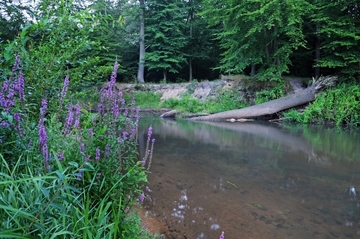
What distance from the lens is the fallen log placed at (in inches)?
486

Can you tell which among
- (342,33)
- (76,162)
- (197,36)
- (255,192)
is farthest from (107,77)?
(197,36)

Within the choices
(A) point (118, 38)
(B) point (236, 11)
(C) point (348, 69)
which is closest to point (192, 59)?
(A) point (118, 38)

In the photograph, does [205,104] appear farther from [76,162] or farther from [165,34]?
[76,162]

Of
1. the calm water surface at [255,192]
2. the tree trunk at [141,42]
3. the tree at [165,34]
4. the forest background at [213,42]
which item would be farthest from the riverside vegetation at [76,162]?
the tree trunk at [141,42]

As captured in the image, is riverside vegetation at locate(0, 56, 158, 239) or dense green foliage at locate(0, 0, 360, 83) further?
dense green foliage at locate(0, 0, 360, 83)

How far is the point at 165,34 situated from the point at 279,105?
36.4 ft

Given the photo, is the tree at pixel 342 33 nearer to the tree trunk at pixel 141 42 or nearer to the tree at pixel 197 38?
the tree at pixel 197 38

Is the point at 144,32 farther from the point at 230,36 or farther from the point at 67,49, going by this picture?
the point at 67,49

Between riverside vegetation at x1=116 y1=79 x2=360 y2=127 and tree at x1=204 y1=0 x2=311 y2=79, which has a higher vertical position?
tree at x1=204 y1=0 x2=311 y2=79

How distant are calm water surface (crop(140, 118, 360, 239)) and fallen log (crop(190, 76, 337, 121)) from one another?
21.2ft

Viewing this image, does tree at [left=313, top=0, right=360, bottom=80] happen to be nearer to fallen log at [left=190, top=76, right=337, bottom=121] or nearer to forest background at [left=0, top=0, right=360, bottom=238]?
forest background at [left=0, top=0, right=360, bottom=238]

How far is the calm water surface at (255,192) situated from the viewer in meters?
2.49

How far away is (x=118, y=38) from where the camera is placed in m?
20.5

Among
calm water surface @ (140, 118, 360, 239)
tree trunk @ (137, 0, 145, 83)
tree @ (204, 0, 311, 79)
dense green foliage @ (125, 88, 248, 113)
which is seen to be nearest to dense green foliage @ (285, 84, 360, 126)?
tree @ (204, 0, 311, 79)
